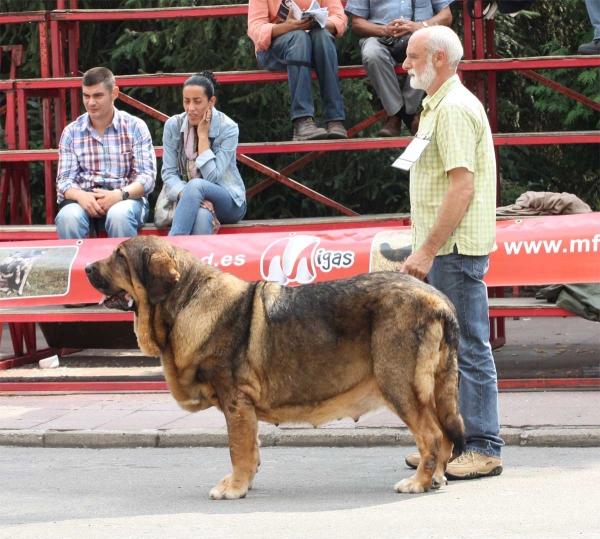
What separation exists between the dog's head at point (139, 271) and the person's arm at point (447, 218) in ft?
4.12

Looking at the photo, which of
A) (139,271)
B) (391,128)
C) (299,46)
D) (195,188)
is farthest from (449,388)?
(299,46)

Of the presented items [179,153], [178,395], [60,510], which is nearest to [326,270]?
[179,153]

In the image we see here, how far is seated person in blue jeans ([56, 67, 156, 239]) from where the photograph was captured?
988 cm

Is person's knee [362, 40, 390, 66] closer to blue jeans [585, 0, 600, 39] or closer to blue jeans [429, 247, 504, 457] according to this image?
blue jeans [585, 0, 600, 39]

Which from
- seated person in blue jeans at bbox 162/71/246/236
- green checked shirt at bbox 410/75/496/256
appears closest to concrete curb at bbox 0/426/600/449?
green checked shirt at bbox 410/75/496/256

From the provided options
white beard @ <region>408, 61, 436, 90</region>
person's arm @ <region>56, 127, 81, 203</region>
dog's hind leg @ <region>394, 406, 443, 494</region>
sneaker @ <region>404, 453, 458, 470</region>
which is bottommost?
sneaker @ <region>404, 453, 458, 470</region>

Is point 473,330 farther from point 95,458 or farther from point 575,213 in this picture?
point 575,213

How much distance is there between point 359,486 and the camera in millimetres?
6133

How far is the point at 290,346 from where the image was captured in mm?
5926

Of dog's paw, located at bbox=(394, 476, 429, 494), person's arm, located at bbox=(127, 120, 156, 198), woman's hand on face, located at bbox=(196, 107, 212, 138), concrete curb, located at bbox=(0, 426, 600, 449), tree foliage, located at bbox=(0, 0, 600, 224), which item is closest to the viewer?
dog's paw, located at bbox=(394, 476, 429, 494)

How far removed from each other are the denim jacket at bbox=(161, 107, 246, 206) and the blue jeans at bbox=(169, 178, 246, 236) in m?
0.14

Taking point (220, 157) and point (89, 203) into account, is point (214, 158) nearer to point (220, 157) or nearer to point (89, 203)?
point (220, 157)

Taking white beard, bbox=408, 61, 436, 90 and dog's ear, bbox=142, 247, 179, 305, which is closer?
dog's ear, bbox=142, 247, 179, 305

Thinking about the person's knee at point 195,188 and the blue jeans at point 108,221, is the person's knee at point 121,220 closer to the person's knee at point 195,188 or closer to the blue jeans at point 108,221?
the blue jeans at point 108,221
